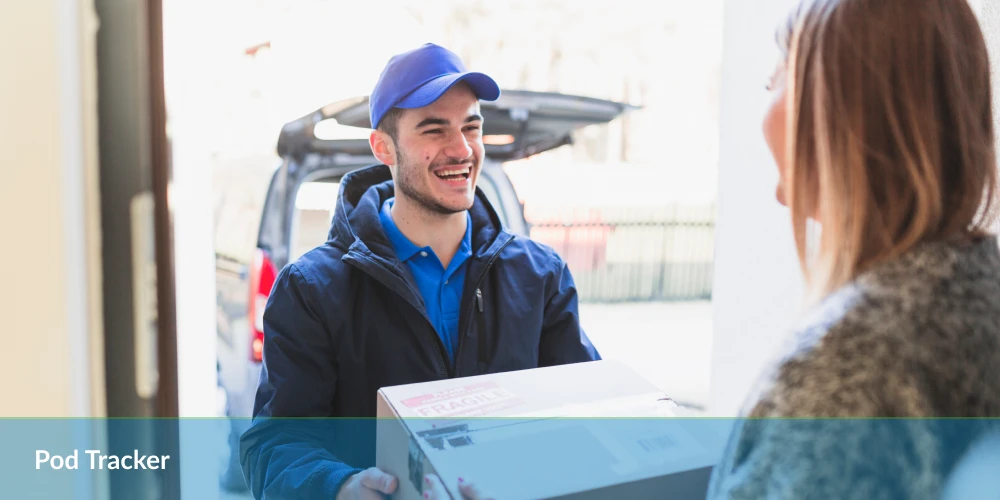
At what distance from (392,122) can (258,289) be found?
1.15 metres

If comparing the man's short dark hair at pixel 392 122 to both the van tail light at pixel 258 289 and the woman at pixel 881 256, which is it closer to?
the woman at pixel 881 256

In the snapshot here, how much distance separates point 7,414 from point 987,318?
1.21 metres

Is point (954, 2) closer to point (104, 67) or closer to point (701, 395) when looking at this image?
point (104, 67)

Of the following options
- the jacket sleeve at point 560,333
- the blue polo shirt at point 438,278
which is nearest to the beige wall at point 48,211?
the blue polo shirt at point 438,278

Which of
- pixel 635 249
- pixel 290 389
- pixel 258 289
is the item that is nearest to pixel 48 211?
pixel 290 389

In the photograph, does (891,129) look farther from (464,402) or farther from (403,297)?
(403,297)

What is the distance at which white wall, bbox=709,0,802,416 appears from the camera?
1.72 metres

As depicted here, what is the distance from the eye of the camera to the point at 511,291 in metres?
1.36

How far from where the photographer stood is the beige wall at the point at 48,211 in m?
0.90

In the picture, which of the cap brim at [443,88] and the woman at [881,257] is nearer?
the woman at [881,257]

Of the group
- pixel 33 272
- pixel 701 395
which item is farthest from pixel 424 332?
pixel 701 395

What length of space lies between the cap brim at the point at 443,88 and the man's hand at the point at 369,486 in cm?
72

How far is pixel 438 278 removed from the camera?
137cm

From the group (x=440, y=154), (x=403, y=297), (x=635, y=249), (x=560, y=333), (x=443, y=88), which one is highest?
(x=443, y=88)
